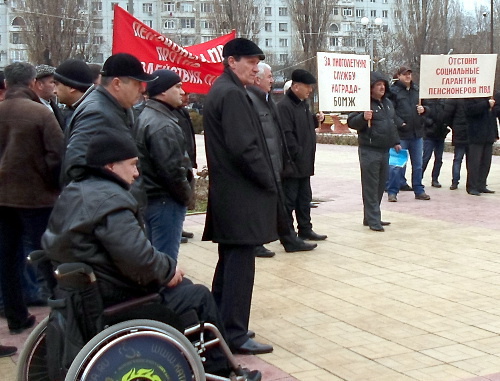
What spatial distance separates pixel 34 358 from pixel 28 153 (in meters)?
2.15

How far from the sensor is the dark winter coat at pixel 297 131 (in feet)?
31.7

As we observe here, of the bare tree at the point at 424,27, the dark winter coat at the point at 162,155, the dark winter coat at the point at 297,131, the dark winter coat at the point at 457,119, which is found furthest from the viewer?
the bare tree at the point at 424,27

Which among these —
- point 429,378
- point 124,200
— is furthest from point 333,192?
point 124,200

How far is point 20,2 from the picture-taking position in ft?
143

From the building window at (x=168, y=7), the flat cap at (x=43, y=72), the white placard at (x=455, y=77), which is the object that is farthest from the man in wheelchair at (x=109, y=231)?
the building window at (x=168, y=7)

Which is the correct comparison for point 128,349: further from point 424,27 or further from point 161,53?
point 424,27

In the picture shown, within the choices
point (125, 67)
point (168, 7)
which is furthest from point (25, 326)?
point (168, 7)

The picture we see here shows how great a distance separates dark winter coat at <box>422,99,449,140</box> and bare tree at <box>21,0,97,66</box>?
29953mm

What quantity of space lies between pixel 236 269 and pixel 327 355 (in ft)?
2.70

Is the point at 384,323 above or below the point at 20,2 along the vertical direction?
below

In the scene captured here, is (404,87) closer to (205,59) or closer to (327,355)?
(205,59)

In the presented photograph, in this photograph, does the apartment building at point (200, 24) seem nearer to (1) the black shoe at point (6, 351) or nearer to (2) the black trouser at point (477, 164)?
(2) the black trouser at point (477, 164)

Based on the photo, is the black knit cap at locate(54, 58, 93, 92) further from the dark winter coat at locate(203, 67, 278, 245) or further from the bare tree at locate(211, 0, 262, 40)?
the bare tree at locate(211, 0, 262, 40)

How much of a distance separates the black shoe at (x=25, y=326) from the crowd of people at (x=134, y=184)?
1cm
